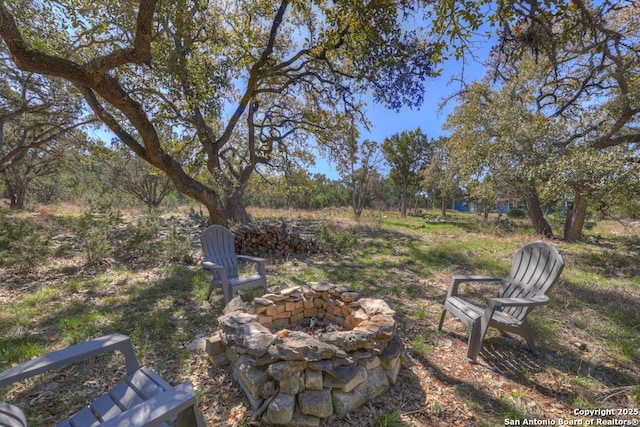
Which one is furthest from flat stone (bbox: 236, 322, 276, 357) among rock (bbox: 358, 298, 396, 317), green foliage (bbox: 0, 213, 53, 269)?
green foliage (bbox: 0, 213, 53, 269)

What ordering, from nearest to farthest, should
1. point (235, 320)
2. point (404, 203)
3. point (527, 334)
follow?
1. point (235, 320)
2. point (527, 334)
3. point (404, 203)

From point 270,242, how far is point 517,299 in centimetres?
437

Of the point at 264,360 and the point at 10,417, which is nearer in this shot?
the point at 10,417

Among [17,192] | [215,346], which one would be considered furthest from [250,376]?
[17,192]

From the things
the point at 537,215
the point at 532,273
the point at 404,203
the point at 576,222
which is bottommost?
the point at 532,273

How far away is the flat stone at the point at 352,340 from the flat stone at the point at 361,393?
0.23 metres

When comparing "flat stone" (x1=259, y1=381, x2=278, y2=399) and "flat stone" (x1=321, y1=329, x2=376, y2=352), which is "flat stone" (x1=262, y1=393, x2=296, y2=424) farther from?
"flat stone" (x1=321, y1=329, x2=376, y2=352)

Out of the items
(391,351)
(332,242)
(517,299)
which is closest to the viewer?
(391,351)

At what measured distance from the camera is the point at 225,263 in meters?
3.50

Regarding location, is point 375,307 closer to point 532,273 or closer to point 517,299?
point 517,299

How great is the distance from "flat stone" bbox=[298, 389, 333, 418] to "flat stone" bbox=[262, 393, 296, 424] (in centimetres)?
6

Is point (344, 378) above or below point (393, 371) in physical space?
above

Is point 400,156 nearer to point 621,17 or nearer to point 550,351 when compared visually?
point 621,17

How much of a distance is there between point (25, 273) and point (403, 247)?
7.17m
